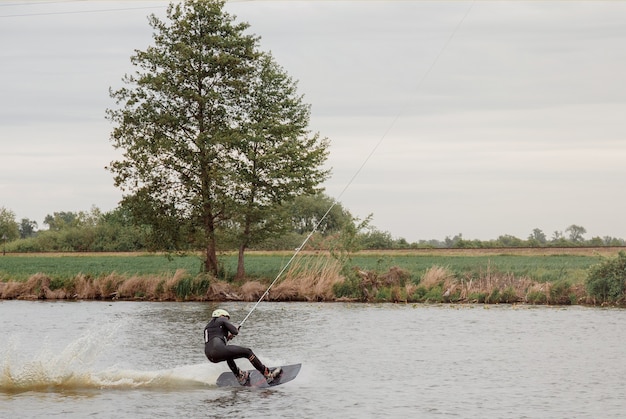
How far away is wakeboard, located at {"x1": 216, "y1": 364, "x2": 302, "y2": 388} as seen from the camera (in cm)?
2289

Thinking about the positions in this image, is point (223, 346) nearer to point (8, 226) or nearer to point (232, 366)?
point (232, 366)

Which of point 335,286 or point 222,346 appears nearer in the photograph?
point 222,346

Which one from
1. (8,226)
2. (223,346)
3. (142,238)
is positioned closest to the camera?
(223,346)

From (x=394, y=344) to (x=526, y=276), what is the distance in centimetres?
1942

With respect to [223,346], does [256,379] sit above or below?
below

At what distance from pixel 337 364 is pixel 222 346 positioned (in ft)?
17.5

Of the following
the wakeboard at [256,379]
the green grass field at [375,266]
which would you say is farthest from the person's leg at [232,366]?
the green grass field at [375,266]

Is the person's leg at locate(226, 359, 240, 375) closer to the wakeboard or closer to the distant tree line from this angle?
the wakeboard

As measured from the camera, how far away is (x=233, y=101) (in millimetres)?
53562

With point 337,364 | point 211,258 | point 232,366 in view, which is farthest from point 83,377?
point 211,258

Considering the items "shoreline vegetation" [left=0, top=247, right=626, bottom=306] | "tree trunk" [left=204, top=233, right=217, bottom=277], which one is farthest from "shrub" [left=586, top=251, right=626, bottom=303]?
"tree trunk" [left=204, top=233, right=217, bottom=277]

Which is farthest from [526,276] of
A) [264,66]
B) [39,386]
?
[39,386]

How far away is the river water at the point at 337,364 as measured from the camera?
66.4ft

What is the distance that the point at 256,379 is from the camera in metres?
23.1
